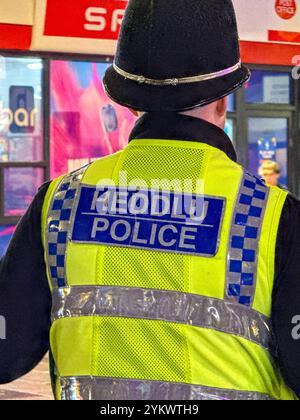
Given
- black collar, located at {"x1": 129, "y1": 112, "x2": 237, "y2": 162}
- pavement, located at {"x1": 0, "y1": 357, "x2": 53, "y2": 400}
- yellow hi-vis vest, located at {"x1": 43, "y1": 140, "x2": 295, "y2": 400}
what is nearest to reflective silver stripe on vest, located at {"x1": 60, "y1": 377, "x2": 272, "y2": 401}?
yellow hi-vis vest, located at {"x1": 43, "y1": 140, "x2": 295, "y2": 400}

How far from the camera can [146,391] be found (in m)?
1.56

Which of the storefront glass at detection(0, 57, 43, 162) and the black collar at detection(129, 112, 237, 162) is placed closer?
the black collar at detection(129, 112, 237, 162)

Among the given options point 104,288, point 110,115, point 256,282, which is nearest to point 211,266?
point 256,282

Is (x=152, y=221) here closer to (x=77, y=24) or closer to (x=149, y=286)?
(x=149, y=286)

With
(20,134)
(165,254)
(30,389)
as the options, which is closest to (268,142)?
(20,134)

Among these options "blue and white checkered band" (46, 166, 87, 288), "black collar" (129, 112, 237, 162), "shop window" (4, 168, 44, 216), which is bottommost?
"shop window" (4, 168, 44, 216)

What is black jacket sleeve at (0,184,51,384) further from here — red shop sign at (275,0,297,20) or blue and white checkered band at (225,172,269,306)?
red shop sign at (275,0,297,20)

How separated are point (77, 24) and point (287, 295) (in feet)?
23.7

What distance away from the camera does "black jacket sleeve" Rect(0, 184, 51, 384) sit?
1.68m

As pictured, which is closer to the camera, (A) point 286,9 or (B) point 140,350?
(B) point 140,350

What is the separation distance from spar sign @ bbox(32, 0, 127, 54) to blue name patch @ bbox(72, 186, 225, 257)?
6.84 meters

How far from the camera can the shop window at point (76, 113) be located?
9305 mm

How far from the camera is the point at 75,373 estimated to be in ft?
5.30
